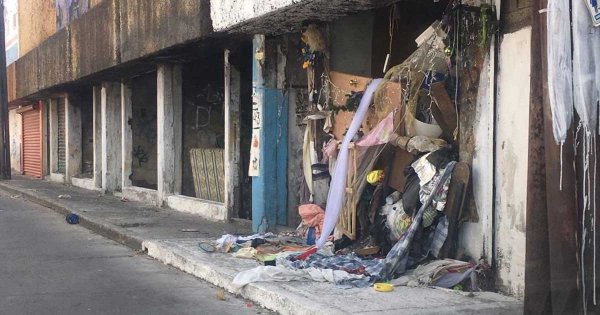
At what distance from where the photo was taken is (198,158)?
1334 cm

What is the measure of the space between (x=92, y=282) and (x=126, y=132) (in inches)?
366

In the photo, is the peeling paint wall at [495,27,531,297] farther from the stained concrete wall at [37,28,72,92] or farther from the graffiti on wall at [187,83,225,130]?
the stained concrete wall at [37,28,72,92]

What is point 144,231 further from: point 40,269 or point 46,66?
point 46,66

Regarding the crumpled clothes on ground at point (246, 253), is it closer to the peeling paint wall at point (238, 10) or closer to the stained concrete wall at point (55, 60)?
the peeling paint wall at point (238, 10)

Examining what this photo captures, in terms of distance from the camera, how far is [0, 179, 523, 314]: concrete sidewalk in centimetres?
543

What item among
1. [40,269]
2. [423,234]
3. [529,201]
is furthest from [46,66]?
[529,201]

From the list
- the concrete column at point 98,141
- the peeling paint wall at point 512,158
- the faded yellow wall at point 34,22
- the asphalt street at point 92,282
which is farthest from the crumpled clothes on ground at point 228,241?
the faded yellow wall at point 34,22

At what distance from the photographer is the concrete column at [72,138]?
70.4 feet

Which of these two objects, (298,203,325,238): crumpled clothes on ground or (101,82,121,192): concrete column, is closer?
(298,203,325,238): crumpled clothes on ground

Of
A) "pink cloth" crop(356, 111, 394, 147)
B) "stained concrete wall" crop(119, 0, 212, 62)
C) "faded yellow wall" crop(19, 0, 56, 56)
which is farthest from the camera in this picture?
"faded yellow wall" crop(19, 0, 56, 56)

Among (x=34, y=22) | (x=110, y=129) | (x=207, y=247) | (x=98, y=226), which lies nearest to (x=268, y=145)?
(x=207, y=247)

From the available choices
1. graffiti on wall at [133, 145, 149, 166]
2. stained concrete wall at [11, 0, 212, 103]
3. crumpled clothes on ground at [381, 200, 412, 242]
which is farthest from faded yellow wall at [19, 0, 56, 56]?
crumpled clothes on ground at [381, 200, 412, 242]

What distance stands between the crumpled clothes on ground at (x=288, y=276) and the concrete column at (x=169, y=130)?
24.5ft

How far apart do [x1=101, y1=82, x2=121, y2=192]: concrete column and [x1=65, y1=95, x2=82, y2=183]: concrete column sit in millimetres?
4523
